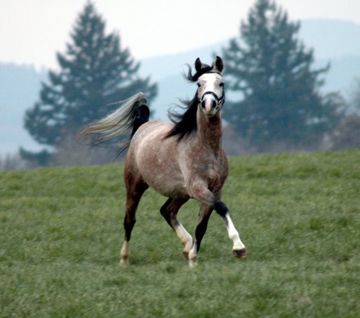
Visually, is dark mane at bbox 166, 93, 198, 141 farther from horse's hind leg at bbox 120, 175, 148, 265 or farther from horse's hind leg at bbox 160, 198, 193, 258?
horse's hind leg at bbox 120, 175, 148, 265

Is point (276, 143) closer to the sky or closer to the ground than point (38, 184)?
closer to the sky

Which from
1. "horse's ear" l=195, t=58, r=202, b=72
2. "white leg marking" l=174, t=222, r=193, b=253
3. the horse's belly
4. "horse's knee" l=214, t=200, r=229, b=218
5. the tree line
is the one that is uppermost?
the tree line

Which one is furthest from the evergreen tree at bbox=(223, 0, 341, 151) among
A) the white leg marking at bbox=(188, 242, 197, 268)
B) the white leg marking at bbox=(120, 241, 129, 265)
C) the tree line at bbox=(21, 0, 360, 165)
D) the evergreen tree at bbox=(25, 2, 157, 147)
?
the white leg marking at bbox=(188, 242, 197, 268)

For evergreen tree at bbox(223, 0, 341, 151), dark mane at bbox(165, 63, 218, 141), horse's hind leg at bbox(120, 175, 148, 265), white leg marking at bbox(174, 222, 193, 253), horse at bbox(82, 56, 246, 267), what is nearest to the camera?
horse at bbox(82, 56, 246, 267)

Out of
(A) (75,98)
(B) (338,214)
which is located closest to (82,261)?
(B) (338,214)

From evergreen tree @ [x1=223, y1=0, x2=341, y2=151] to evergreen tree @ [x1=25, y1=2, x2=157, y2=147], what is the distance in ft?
29.9

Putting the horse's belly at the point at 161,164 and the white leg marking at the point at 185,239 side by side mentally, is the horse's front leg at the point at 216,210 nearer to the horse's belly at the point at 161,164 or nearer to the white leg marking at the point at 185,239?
the white leg marking at the point at 185,239

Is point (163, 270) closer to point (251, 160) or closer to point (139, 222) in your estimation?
point (139, 222)

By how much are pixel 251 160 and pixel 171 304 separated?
15199mm

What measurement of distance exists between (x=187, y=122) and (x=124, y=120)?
252cm

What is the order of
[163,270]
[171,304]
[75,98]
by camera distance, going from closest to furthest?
1. [171,304]
2. [163,270]
3. [75,98]

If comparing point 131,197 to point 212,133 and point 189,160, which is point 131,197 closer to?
point 189,160

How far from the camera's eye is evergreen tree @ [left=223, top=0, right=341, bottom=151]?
84188mm

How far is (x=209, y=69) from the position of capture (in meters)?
13.7
